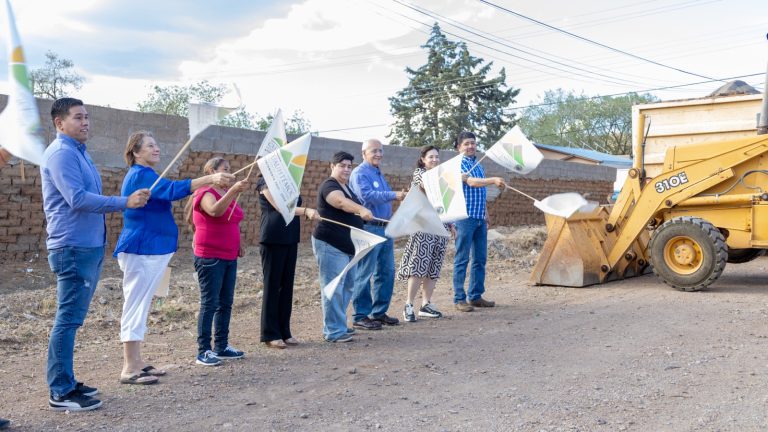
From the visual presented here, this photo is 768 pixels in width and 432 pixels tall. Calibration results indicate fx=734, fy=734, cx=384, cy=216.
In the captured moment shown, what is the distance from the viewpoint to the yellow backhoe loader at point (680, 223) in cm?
884

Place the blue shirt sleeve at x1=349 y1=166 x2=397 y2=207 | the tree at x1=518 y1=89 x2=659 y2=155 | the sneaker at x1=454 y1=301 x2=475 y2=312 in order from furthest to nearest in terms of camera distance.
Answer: the tree at x1=518 y1=89 x2=659 y2=155
the sneaker at x1=454 y1=301 x2=475 y2=312
the blue shirt sleeve at x1=349 y1=166 x2=397 y2=207

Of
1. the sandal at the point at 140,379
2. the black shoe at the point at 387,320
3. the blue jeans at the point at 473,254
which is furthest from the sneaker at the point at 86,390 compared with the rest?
the blue jeans at the point at 473,254

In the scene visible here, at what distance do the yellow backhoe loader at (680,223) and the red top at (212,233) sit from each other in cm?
524

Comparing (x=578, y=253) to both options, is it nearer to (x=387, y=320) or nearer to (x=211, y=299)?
(x=387, y=320)

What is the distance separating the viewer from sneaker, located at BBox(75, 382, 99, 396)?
4.55 meters

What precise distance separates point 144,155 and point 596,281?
6.73 m

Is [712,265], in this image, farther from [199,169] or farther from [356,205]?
[199,169]

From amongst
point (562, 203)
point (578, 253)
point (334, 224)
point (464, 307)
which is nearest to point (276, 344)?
point (334, 224)

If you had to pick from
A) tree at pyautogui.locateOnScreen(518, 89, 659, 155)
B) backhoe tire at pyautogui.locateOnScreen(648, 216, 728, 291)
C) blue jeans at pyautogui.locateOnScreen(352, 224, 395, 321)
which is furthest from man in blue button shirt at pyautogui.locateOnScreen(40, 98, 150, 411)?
tree at pyautogui.locateOnScreen(518, 89, 659, 155)

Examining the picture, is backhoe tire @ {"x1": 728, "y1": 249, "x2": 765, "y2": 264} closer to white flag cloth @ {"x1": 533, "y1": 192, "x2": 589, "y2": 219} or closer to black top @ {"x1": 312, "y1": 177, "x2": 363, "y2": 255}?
white flag cloth @ {"x1": 533, "y1": 192, "x2": 589, "y2": 219}

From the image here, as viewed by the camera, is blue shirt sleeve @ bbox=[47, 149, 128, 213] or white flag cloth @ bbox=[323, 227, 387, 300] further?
white flag cloth @ bbox=[323, 227, 387, 300]

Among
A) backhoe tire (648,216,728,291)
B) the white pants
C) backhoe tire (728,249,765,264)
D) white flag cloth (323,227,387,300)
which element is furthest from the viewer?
backhoe tire (728,249,765,264)

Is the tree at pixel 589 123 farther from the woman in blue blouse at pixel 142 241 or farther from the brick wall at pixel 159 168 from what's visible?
the woman in blue blouse at pixel 142 241

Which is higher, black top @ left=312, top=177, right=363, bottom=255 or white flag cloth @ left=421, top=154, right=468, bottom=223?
white flag cloth @ left=421, top=154, right=468, bottom=223
